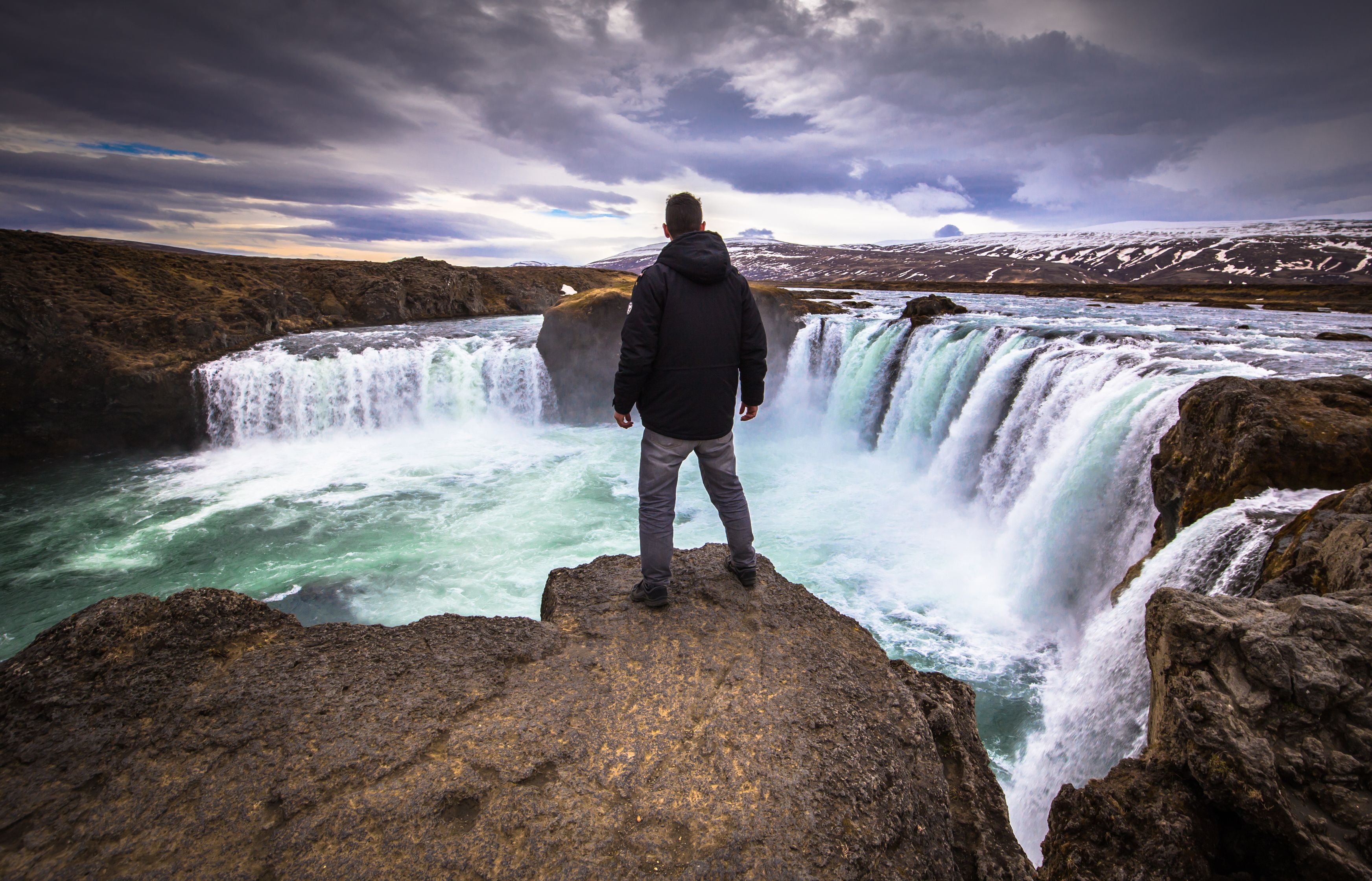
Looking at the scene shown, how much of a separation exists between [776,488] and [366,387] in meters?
13.1

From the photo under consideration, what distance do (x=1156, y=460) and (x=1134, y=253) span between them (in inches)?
4885

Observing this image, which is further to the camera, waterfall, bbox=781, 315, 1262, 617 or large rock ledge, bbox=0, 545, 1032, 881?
waterfall, bbox=781, 315, 1262, 617

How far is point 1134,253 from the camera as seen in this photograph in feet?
328

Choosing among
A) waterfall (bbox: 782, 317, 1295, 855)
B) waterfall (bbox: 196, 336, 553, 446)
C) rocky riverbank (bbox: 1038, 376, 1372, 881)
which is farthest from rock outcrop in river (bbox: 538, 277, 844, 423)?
rocky riverbank (bbox: 1038, 376, 1372, 881)

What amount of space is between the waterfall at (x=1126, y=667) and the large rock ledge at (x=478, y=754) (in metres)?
2.33

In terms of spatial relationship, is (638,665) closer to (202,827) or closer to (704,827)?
(704,827)

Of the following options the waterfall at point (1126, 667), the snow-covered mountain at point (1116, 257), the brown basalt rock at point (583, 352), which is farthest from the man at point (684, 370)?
the snow-covered mountain at point (1116, 257)

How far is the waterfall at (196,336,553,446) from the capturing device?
16.2m

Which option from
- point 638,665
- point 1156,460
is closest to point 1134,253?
point 1156,460

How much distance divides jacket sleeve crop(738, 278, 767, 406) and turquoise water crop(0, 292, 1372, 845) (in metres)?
4.02

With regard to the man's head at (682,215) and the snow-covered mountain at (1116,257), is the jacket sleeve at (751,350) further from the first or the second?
the snow-covered mountain at (1116,257)

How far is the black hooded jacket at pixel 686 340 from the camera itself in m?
3.17

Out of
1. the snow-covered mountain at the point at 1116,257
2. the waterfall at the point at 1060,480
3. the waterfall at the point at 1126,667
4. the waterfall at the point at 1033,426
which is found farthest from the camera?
the snow-covered mountain at the point at 1116,257

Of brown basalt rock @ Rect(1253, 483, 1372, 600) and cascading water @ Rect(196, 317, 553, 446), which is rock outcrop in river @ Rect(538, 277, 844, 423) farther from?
brown basalt rock @ Rect(1253, 483, 1372, 600)
